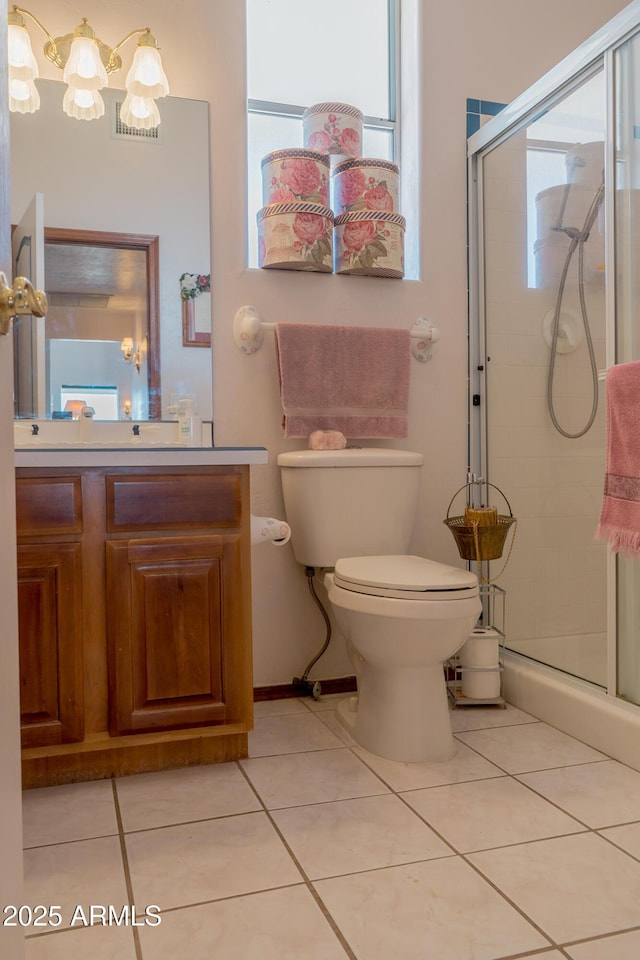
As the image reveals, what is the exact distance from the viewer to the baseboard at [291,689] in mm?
2379

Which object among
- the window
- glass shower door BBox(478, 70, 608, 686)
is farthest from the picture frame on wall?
glass shower door BBox(478, 70, 608, 686)

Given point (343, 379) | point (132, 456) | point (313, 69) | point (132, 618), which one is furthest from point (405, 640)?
point (313, 69)

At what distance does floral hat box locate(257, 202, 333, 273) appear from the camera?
7.63 ft

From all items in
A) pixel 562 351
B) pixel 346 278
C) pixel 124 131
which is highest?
pixel 124 131

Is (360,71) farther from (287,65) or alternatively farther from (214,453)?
(214,453)

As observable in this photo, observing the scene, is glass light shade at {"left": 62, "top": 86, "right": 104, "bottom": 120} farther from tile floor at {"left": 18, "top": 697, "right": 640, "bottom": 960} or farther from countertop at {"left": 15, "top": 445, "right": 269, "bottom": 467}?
tile floor at {"left": 18, "top": 697, "right": 640, "bottom": 960}

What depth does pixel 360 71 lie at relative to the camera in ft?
8.68

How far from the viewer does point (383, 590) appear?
1.81 m

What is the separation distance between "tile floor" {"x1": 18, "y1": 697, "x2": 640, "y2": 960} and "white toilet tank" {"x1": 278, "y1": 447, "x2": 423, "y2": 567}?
570mm

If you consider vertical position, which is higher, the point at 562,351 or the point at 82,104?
the point at 82,104

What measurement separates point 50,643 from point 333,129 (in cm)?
183

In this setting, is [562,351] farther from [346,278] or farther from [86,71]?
[86,71]

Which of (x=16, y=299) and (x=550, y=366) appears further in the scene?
(x=550, y=366)

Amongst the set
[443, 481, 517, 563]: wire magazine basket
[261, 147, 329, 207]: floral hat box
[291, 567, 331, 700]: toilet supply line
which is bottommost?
[291, 567, 331, 700]: toilet supply line
